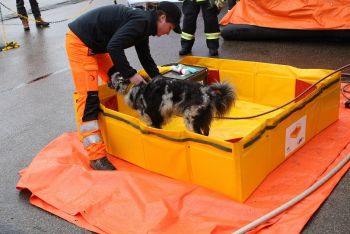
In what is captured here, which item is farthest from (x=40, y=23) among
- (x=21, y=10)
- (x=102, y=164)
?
(x=102, y=164)

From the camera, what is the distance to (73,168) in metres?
3.29

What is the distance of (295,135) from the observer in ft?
10.3

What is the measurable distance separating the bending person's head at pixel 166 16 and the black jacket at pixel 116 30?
39 mm

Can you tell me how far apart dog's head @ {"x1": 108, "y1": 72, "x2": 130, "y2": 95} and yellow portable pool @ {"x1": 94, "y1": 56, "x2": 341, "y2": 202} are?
0.68 ft

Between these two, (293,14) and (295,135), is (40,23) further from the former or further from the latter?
(295,135)

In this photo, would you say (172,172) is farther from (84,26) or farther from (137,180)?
(84,26)

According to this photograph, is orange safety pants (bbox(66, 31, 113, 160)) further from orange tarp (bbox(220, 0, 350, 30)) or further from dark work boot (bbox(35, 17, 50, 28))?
dark work boot (bbox(35, 17, 50, 28))

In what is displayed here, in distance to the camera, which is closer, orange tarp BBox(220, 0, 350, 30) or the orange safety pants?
the orange safety pants

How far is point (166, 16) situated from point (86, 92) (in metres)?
0.88

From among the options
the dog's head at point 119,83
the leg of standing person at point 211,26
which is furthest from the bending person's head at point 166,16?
the leg of standing person at point 211,26

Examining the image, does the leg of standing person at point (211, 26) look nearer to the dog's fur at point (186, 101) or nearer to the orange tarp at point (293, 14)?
the orange tarp at point (293, 14)

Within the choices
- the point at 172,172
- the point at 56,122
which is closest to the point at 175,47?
the point at 56,122

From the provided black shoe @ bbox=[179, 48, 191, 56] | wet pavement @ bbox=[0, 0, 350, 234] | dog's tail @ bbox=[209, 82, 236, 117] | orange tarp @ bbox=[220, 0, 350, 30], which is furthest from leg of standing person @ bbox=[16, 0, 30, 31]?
dog's tail @ bbox=[209, 82, 236, 117]

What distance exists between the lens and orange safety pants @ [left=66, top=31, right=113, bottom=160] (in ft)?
10.7
